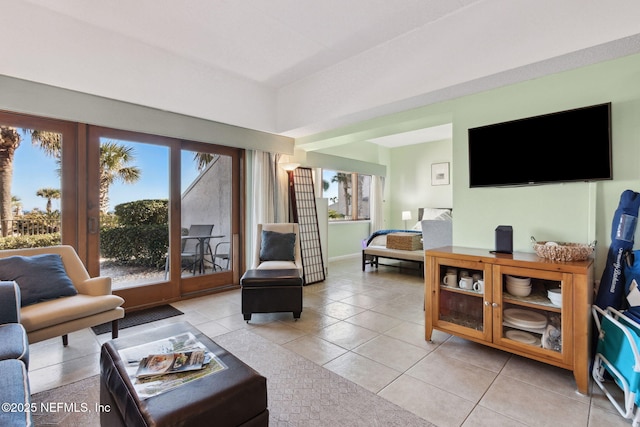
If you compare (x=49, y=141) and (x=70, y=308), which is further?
(x=49, y=141)

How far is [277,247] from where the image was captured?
3.84 m

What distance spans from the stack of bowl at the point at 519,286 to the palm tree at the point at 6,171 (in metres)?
4.44

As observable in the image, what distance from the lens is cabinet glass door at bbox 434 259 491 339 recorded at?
7.66ft

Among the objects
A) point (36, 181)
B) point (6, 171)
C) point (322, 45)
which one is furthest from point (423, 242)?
point (6, 171)

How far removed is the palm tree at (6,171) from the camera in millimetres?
2733

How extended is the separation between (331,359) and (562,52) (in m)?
2.83

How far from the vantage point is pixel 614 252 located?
6.51 feet

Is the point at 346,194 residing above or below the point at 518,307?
above

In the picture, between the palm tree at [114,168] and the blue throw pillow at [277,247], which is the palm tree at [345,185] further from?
the palm tree at [114,168]

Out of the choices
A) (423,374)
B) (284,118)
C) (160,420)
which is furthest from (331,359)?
(284,118)

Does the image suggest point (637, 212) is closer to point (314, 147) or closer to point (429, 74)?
point (429, 74)

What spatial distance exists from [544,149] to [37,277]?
422 centimetres

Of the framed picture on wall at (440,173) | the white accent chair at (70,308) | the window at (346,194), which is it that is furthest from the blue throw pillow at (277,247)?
the framed picture on wall at (440,173)

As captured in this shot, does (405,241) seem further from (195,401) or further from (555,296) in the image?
(195,401)
